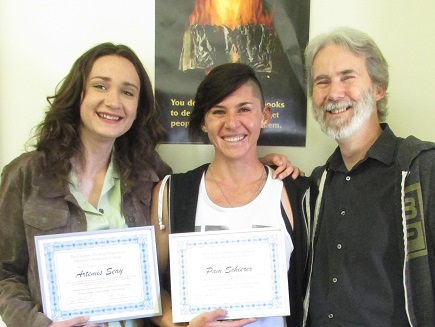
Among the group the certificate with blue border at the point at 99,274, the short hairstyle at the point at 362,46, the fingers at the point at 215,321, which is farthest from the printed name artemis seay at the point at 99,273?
the short hairstyle at the point at 362,46

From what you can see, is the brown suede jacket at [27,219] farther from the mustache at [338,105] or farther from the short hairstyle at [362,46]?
the short hairstyle at [362,46]

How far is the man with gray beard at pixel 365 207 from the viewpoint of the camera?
1.26 meters

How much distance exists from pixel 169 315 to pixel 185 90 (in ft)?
3.21

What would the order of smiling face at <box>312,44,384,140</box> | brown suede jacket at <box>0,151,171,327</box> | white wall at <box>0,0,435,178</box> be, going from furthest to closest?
white wall at <box>0,0,435,178</box> → smiling face at <box>312,44,384,140</box> → brown suede jacket at <box>0,151,171,327</box>

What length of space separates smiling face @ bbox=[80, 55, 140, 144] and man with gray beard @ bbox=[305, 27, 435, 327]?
0.72m

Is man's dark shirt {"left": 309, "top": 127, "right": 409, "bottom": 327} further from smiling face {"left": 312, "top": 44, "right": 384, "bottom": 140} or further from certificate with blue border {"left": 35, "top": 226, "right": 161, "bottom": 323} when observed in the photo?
certificate with blue border {"left": 35, "top": 226, "right": 161, "bottom": 323}

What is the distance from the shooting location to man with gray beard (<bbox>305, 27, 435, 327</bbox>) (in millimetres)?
1261

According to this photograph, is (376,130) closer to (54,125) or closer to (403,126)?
(403,126)

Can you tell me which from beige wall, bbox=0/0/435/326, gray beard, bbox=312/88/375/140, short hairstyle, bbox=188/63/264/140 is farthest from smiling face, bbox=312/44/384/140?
beige wall, bbox=0/0/435/326

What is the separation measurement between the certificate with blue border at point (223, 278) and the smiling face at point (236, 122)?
1.18 feet

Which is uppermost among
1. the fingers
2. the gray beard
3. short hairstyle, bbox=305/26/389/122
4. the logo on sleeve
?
short hairstyle, bbox=305/26/389/122

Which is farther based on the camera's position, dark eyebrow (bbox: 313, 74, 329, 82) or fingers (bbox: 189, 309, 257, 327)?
dark eyebrow (bbox: 313, 74, 329, 82)

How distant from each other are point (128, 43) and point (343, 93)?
0.98 meters

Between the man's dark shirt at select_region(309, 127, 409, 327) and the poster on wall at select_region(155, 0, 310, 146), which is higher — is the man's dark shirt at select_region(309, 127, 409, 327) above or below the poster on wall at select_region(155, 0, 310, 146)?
below
